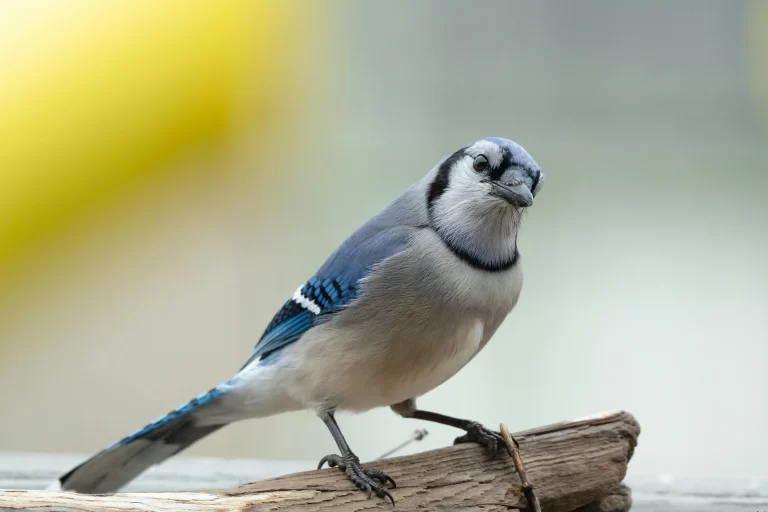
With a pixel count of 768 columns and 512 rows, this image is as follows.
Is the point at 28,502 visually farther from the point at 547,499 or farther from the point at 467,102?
the point at 467,102

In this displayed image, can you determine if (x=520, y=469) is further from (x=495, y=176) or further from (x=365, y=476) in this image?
(x=495, y=176)

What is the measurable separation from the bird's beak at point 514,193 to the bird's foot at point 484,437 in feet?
1.18

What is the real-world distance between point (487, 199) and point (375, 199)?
6.04 feet

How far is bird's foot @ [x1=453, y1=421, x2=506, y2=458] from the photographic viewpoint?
134 centimetres

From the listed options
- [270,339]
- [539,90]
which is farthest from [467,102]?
[270,339]

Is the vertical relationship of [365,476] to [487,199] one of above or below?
below

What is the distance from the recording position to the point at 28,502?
0.99 m

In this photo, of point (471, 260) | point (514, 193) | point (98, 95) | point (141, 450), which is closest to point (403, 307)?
point (471, 260)

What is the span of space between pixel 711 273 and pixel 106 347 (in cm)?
216

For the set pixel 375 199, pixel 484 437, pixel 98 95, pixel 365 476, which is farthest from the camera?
pixel 375 199

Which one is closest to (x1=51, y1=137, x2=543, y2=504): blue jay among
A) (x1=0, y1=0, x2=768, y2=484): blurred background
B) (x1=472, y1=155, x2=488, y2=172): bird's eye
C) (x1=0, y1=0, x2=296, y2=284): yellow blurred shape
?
(x1=472, y1=155, x2=488, y2=172): bird's eye

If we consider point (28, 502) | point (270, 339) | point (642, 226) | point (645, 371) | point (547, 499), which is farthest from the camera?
point (642, 226)

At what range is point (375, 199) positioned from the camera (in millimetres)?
3121

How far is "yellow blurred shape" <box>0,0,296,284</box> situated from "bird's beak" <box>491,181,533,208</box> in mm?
1729
